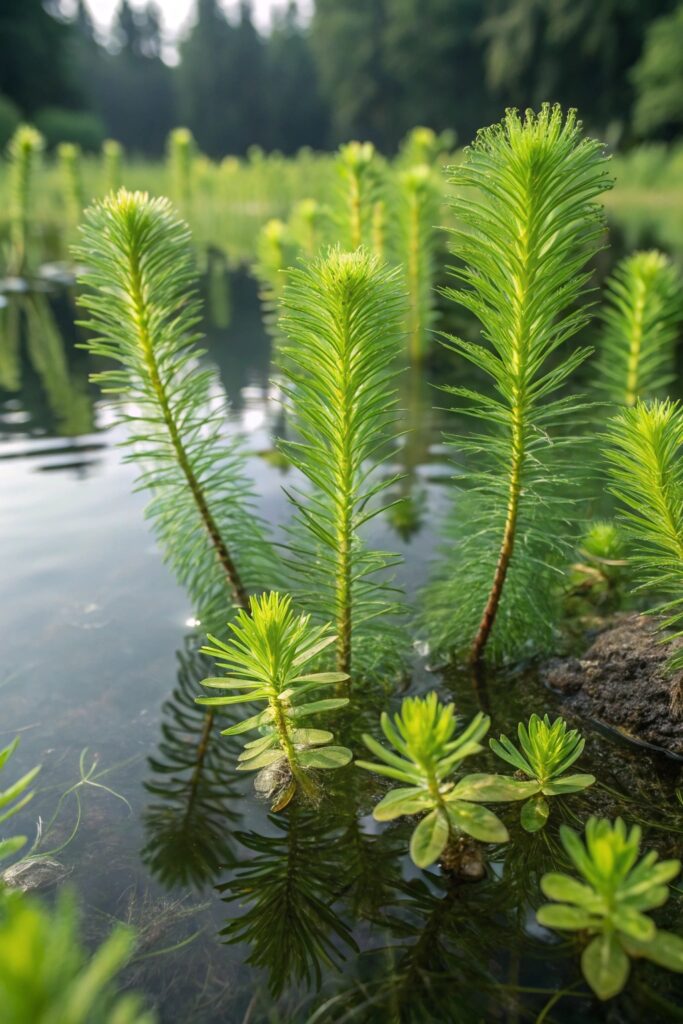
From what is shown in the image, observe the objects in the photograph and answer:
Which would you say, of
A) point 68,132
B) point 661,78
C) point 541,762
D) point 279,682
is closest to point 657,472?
point 541,762

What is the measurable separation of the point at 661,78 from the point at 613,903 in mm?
41504

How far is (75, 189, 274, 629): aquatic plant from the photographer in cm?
187

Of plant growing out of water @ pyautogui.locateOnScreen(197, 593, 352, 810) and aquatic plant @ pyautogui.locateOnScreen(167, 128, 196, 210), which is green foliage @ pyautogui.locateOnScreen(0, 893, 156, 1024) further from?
aquatic plant @ pyautogui.locateOnScreen(167, 128, 196, 210)

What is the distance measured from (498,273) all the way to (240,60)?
249 ft

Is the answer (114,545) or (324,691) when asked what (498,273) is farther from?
(114,545)

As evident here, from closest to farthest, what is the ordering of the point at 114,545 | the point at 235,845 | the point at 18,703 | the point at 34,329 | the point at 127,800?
the point at 235,845
the point at 127,800
the point at 18,703
the point at 114,545
the point at 34,329

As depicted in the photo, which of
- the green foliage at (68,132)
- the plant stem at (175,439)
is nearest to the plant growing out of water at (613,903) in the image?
the plant stem at (175,439)

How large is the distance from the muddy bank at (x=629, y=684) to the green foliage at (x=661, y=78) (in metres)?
37.4

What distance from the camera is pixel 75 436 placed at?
4184 mm

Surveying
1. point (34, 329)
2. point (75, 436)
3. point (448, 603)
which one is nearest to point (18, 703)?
point (448, 603)

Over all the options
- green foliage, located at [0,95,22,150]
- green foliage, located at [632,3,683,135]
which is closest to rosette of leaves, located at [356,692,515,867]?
green foliage, located at [0,95,22,150]

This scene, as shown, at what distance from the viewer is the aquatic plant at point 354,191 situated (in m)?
4.41

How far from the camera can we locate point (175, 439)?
207cm

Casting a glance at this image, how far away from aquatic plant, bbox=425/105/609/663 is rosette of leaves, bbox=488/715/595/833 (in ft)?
1.75
